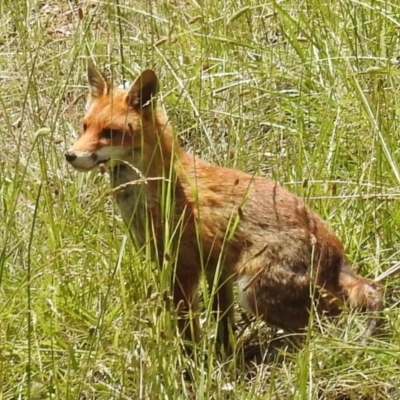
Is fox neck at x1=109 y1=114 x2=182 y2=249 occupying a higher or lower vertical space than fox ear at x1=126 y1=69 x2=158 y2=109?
lower

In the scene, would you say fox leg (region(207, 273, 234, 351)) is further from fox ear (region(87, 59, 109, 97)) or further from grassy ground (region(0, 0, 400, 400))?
fox ear (region(87, 59, 109, 97))

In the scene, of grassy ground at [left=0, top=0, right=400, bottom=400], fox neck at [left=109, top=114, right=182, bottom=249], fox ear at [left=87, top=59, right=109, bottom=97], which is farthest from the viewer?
fox ear at [left=87, top=59, right=109, bottom=97]

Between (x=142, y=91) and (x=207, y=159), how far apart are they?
0.87 m

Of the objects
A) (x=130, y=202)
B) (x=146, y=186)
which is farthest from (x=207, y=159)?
(x=146, y=186)

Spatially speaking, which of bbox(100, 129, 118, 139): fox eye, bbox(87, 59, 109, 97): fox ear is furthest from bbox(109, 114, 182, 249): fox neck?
bbox(87, 59, 109, 97): fox ear

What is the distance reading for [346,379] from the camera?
11.2 feet

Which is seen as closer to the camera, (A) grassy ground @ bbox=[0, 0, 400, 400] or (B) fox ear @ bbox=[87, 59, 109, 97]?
(A) grassy ground @ bbox=[0, 0, 400, 400]

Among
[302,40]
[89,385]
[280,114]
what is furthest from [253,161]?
[89,385]

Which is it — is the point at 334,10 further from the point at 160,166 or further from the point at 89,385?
the point at 89,385

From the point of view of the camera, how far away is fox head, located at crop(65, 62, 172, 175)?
4.04 metres

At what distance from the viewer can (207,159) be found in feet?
16.3

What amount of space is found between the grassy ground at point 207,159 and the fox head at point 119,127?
0.12 m

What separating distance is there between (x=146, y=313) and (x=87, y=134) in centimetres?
124

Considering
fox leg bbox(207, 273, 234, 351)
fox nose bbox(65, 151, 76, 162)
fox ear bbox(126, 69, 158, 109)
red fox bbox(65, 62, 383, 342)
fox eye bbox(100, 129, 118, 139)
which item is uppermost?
fox ear bbox(126, 69, 158, 109)
